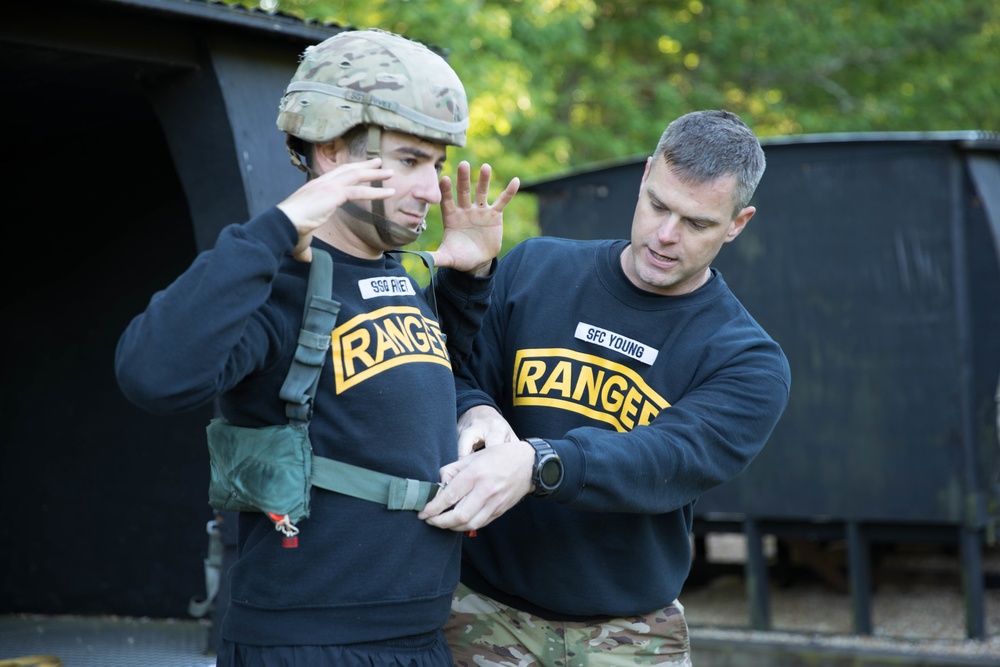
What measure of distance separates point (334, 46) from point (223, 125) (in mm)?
1510

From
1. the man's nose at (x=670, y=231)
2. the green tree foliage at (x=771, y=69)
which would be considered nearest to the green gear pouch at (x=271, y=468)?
the man's nose at (x=670, y=231)

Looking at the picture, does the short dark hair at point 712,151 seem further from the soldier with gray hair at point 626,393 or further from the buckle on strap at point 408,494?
the buckle on strap at point 408,494

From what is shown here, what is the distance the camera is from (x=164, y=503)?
4543mm

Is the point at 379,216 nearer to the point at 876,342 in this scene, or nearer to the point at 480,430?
the point at 480,430

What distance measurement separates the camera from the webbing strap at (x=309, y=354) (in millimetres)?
2004

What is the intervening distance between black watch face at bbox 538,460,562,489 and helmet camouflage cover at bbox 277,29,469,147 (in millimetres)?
683

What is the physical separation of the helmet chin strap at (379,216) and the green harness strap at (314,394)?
0.12 meters

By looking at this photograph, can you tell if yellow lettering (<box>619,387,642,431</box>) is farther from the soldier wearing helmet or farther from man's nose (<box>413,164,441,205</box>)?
man's nose (<box>413,164,441,205</box>)

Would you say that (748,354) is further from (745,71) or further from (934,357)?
(745,71)

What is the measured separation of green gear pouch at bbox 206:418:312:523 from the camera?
200 centimetres

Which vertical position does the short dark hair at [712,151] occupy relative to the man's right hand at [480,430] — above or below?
above

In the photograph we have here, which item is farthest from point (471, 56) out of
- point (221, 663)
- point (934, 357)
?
point (221, 663)

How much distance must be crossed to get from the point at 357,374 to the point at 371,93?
53 centimetres

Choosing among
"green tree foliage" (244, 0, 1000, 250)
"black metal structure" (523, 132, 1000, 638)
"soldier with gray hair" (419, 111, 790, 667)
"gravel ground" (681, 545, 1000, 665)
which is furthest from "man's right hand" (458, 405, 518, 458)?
"green tree foliage" (244, 0, 1000, 250)
